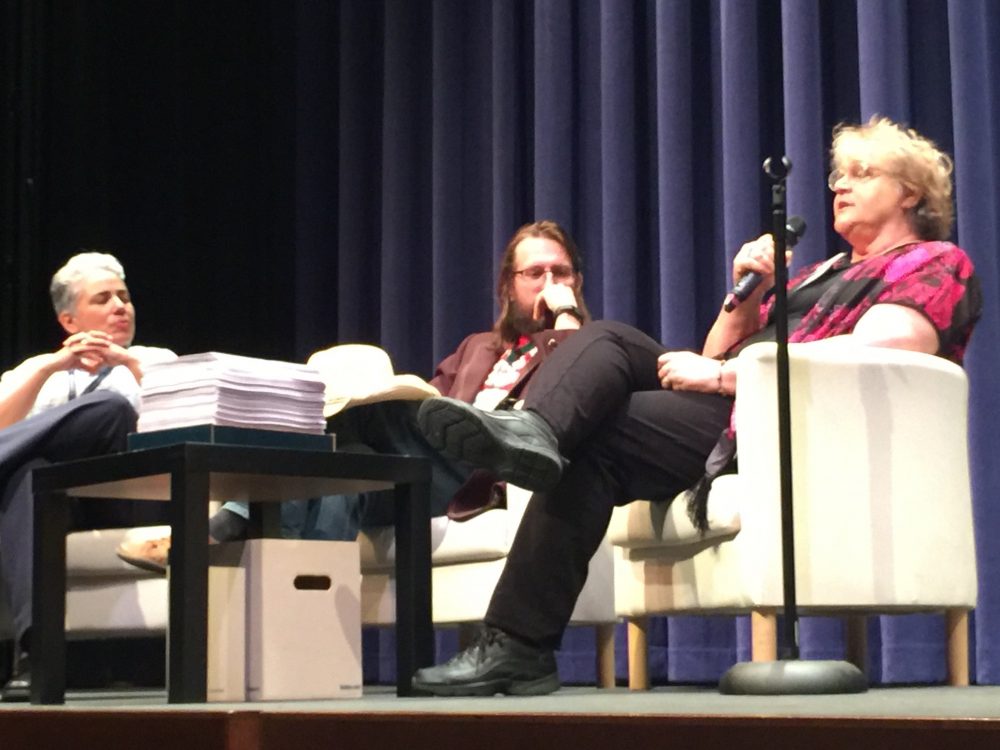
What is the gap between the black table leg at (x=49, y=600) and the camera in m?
2.24

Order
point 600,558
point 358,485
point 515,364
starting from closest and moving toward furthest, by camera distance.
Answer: point 358,485, point 600,558, point 515,364

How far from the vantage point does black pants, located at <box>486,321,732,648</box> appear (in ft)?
6.94

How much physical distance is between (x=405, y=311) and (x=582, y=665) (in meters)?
1.18

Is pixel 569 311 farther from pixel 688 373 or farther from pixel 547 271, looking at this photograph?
pixel 688 373

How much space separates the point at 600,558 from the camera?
2816 mm

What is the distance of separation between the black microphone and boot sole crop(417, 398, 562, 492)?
1.22ft

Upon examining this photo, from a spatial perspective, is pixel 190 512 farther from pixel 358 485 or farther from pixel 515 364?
pixel 515 364

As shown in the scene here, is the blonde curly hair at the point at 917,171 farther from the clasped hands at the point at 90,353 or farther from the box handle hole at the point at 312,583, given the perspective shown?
the clasped hands at the point at 90,353

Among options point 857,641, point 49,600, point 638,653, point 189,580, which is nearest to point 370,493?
point 638,653

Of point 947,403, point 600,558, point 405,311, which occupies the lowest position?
point 600,558

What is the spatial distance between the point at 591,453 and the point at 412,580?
0.34 metres

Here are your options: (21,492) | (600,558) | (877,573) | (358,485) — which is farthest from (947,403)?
(21,492)

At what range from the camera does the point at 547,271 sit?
3102mm

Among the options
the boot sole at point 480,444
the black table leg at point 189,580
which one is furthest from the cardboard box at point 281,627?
the boot sole at point 480,444
